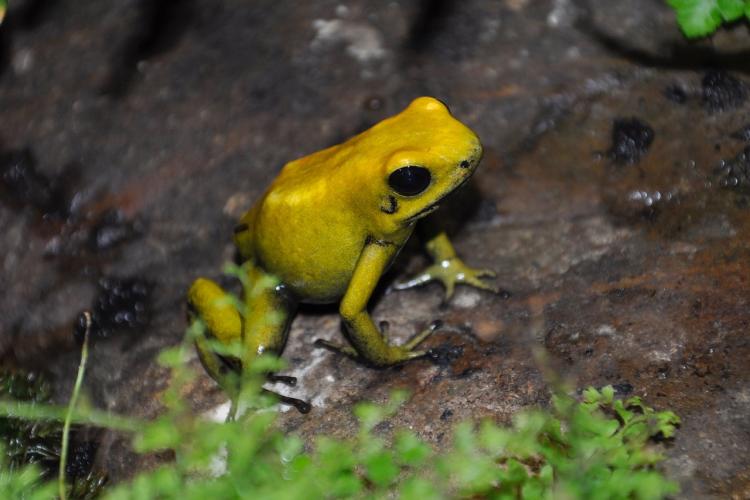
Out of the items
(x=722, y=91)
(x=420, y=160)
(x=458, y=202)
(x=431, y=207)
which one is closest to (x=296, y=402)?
(x=431, y=207)

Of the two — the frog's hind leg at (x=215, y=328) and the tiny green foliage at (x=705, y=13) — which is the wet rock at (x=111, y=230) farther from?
the tiny green foliage at (x=705, y=13)

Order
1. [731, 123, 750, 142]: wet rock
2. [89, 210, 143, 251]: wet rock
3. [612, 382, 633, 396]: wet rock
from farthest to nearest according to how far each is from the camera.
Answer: [89, 210, 143, 251]: wet rock < [731, 123, 750, 142]: wet rock < [612, 382, 633, 396]: wet rock

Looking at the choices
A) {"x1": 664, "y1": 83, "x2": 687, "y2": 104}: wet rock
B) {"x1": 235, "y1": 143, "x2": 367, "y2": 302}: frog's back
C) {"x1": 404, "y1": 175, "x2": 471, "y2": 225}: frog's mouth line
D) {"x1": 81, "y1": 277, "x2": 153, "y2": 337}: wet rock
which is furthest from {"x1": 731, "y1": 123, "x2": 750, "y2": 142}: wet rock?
{"x1": 81, "y1": 277, "x2": 153, "y2": 337}: wet rock

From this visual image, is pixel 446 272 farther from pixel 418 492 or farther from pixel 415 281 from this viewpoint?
pixel 418 492

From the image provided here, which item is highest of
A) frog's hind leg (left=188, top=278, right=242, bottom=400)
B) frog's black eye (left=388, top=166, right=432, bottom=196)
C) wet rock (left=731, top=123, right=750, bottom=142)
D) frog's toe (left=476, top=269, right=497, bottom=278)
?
frog's black eye (left=388, top=166, right=432, bottom=196)

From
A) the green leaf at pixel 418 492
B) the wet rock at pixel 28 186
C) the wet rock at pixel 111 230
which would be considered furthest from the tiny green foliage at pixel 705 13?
the wet rock at pixel 28 186

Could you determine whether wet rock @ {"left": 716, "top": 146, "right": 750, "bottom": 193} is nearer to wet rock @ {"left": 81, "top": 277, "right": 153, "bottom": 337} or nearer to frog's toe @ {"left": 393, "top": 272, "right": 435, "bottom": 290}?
frog's toe @ {"left": 393, "top": 272, "right": 435, "bottom": 290}

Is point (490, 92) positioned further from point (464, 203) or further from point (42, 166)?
point (42, 166)
